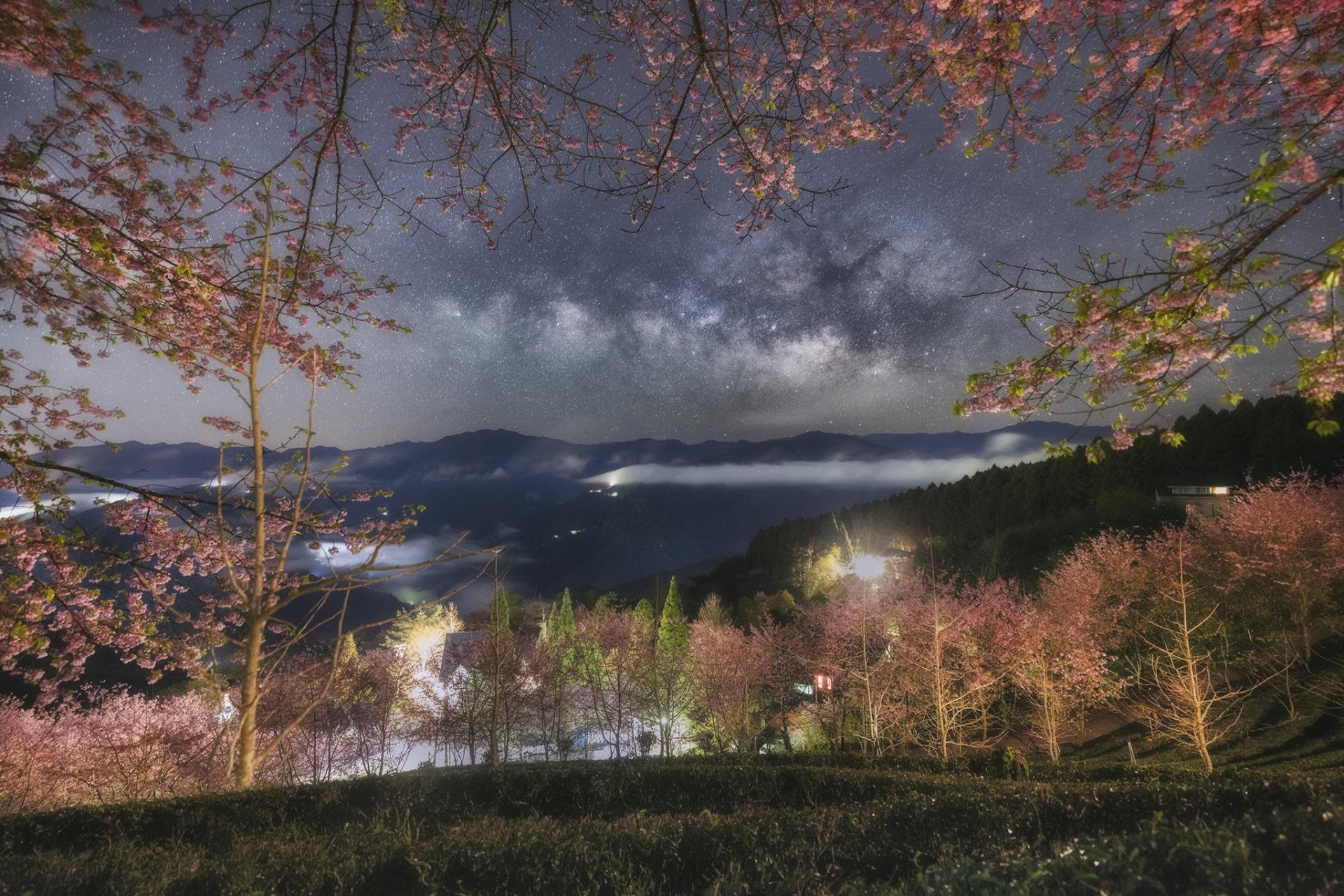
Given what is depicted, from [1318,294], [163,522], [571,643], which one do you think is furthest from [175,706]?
[1318,294]

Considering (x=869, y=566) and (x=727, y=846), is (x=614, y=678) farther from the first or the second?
(x=727, y=846)

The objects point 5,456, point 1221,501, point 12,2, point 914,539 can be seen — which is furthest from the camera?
point 914,539

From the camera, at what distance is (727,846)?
14.3 feet

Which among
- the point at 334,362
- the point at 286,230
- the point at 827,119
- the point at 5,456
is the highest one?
the point at 827,119

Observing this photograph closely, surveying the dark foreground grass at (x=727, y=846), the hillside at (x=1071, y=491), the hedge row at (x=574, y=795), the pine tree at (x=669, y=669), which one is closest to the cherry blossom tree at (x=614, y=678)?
the pine tree at (x=669, y=669)

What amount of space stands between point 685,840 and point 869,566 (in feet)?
132

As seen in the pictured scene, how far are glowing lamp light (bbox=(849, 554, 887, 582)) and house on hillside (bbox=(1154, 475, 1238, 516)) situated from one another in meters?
19.1

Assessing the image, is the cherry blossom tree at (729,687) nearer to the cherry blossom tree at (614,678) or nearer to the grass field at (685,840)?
the cherry blossom tree at (614,678)

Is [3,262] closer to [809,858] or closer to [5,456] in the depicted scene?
[5,456]

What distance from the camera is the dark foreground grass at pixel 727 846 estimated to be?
2.97 m

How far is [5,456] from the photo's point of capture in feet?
12.7

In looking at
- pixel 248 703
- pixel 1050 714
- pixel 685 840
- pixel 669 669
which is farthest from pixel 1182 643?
pixel 248 703

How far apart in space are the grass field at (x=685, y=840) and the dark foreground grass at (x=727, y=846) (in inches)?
0.7

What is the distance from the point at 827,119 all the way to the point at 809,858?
648 centimetres
